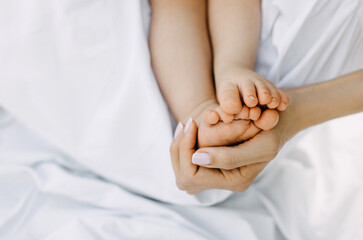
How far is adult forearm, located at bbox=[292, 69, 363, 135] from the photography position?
78 centimetres

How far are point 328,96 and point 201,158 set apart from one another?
0.93ft

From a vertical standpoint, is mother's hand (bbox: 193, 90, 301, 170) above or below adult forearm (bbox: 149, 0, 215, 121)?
below

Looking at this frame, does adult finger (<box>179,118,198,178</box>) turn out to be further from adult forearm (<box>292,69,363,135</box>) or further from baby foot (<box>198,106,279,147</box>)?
adult forearm (<box>292,69,363,135</box>)

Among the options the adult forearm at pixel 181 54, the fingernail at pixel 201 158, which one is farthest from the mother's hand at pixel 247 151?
the adult forearm at pixel 181 54

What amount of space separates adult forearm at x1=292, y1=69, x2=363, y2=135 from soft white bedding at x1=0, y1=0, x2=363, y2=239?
0.06m

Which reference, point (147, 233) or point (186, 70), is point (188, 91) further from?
point (147, 233)

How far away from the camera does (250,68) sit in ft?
2.69

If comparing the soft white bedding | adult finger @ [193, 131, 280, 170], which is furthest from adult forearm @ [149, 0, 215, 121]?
adult finger @ [193, 131, 280, 170]

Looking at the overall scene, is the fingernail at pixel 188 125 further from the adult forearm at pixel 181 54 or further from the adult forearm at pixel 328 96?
the adult forearm at pixel 328 96

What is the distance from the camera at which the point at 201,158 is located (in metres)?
0.72

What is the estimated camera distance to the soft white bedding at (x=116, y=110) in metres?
0.82

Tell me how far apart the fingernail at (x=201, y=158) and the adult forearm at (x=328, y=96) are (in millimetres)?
198

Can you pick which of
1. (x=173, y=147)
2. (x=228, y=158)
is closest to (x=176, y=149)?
(x=173, y=147)

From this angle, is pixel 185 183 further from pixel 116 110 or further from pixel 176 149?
pixel 116 110
